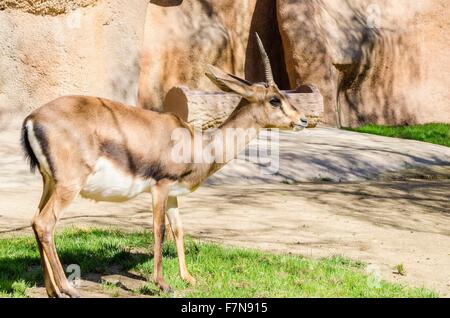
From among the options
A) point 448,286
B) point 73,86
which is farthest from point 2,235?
point 73,86

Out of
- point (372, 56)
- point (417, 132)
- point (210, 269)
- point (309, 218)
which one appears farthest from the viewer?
point (372, 56)

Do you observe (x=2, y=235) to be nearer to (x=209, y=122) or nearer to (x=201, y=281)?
(x=201, y=281)

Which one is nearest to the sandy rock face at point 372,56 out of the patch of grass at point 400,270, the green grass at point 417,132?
the green grass at point 417,132

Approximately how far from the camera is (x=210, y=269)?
22.0ft

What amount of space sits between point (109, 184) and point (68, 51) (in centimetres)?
831

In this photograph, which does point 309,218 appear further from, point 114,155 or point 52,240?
point 52,240

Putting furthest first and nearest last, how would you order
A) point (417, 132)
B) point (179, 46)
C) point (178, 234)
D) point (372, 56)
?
1. point (372, 56)
2. point (417, 132)
3. point (179, 46)
4. point (178, 234)

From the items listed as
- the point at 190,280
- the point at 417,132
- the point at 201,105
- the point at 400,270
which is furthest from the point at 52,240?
the point at 417,132

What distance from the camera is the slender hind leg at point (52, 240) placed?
18.6 feet

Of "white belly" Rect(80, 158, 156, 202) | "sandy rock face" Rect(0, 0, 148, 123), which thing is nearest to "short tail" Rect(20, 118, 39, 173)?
"white belly" Rect(80, 158, 156, 202)

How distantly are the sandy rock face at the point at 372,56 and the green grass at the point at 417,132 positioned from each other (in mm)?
651

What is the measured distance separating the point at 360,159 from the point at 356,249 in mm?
5659

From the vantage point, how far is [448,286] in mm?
6707

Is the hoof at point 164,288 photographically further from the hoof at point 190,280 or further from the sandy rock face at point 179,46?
the sandy rock face at point 179,46
